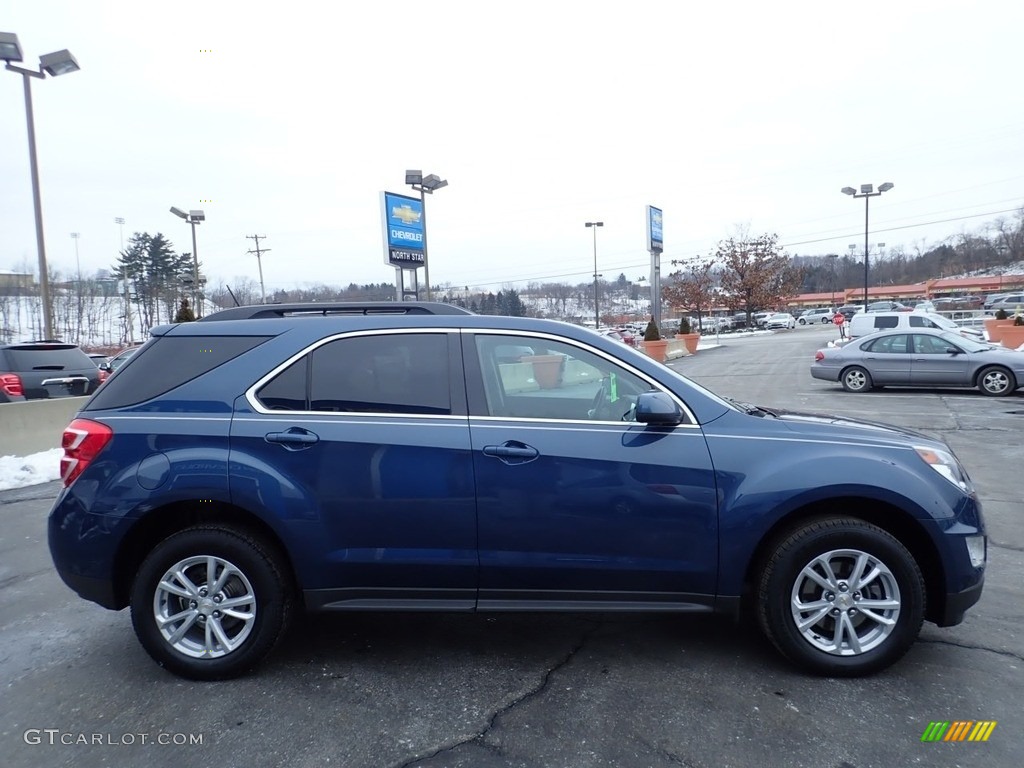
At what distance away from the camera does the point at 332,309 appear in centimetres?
416

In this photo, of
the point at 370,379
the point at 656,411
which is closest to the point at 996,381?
the point at 656,411

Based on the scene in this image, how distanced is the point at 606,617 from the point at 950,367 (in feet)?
44.7

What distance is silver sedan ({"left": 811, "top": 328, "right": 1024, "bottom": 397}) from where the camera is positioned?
14.6 m

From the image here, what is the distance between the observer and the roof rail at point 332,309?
4066mm

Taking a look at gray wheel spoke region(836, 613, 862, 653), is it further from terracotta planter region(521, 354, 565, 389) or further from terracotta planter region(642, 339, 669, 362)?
terracotta planter region(642, 339, 669, 362)

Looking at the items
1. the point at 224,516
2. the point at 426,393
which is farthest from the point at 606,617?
the point at 224,516

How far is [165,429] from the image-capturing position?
3605 millimetres

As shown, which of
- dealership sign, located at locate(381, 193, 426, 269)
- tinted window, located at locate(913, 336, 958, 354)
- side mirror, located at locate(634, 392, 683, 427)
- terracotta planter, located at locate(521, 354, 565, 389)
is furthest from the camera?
dealership sign, located at locate(381, 193, 426, 269)

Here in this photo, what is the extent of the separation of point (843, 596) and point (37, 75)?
1865 centimetres

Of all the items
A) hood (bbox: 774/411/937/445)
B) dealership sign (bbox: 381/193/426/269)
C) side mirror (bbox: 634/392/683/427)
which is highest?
dealership sign (bbox: 381/193/426/269)

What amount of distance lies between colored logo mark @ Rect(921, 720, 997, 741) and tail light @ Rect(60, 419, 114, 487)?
156 inches

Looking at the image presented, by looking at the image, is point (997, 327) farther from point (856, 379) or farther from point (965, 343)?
point (856, 379)

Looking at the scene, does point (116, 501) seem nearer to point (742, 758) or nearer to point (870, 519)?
point (742, 758)

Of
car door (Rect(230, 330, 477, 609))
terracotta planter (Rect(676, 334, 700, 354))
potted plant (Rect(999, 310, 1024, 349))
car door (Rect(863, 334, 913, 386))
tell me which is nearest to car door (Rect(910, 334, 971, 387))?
car door (Rect(863, 334, 913, 386))
